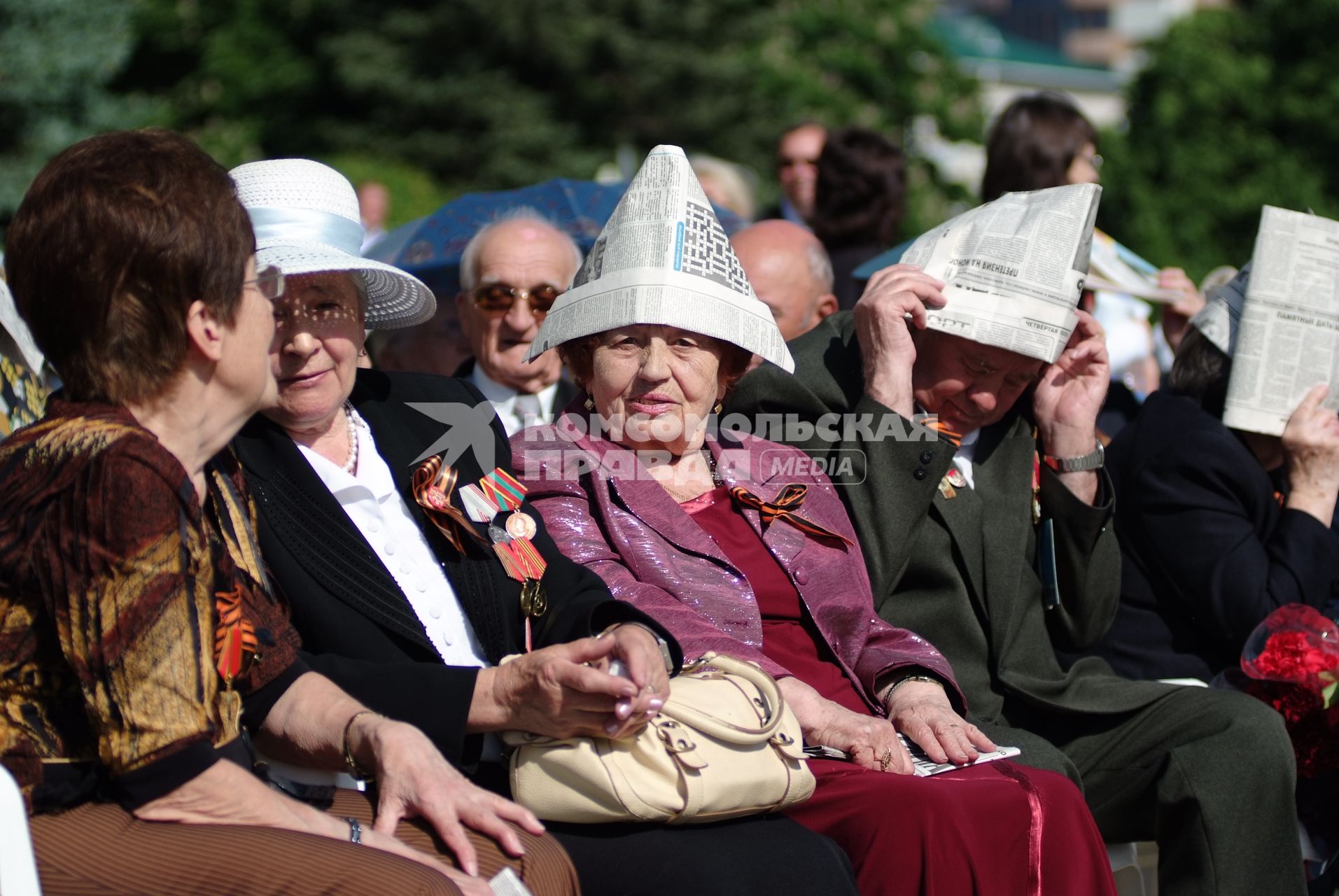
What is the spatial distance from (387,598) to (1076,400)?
7.10 ft

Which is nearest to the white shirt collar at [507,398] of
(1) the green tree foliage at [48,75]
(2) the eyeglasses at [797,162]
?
(2) the eyeglasses at [797,162]

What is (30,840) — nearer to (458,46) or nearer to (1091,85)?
(458,46)

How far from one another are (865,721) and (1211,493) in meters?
1.57

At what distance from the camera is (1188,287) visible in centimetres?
590

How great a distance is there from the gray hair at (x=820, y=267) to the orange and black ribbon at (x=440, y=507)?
7.91ft

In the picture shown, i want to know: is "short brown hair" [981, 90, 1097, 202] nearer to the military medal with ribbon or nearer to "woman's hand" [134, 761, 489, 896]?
the military medal with ribbon

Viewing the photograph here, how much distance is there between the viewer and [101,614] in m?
2.14

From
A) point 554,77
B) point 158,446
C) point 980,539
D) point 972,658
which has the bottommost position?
point 972,658

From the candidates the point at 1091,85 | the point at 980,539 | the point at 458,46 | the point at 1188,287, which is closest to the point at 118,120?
the point at 458,46

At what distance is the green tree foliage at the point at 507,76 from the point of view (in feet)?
79.3

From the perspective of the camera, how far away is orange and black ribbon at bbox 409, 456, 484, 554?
10.0 ft

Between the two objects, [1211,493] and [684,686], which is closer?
[684,686]

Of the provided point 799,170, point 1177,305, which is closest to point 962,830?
point 1177,305

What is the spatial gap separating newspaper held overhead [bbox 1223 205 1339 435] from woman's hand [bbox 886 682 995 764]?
1536 millimetres
